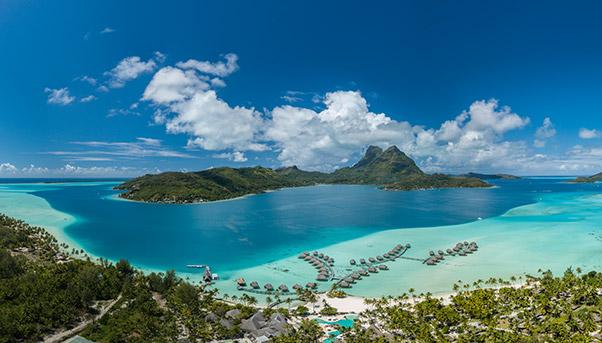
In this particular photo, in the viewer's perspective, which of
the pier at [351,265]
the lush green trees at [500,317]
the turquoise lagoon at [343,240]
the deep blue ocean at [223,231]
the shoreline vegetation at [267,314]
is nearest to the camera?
the lush green trees at [500,317]

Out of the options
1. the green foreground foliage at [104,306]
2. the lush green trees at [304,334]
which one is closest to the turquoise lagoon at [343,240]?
the green foreground foliage at [104,306]

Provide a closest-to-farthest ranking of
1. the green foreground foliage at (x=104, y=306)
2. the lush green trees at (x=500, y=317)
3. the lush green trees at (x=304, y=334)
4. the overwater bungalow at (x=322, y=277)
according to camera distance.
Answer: the lush green trees at (x=500, y=317) → the lush green trees at (x=304, y=334) → the green foreground foliage at (x=104, y=306) → the overwater bungalow at (x=322, y=277)

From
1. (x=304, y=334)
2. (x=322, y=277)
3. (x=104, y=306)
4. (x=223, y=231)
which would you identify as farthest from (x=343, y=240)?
(x=104, y=306)

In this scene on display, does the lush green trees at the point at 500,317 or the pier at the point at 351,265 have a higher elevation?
the lush green trees at the point at 500,317

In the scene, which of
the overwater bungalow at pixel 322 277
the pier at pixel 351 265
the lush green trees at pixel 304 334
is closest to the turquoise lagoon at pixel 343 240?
the pier at pixel 351 265

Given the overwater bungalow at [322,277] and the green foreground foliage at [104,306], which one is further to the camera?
the overwater bungalow at [322,277]

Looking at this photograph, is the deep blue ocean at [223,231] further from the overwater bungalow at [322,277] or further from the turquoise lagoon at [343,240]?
the overwater bungalow at [322,277]

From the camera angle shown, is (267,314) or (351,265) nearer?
(267,314)

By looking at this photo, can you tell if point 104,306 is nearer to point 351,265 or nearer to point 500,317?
point 351,265

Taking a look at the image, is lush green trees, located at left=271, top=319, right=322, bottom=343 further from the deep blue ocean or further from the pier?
the deep blue ocean
